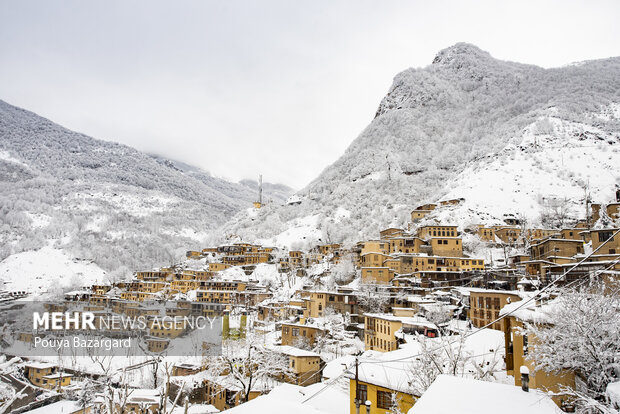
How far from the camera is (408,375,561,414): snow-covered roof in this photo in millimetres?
7625

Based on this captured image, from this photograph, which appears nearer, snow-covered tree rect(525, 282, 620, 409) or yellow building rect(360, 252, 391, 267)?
snow-covered tree rect(525, 282, 620, 409)

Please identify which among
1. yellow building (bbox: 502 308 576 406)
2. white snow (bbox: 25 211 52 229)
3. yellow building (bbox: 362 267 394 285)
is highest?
white snow (bbox: 25 211 52 229)

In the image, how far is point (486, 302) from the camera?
30062mm

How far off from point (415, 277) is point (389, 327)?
13.9 meters

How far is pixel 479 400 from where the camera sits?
8.09 m

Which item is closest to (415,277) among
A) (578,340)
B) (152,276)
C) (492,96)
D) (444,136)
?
(578,340)

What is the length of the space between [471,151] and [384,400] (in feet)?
351

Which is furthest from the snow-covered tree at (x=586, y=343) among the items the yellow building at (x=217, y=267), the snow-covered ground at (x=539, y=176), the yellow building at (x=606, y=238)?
the yellow building at (x=217, y=267)

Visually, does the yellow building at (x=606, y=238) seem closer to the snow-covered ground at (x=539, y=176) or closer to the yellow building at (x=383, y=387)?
the yellow building at (x=383, y=387)

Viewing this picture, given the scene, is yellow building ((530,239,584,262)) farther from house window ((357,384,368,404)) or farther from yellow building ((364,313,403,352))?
house window ((357,384,368,404))

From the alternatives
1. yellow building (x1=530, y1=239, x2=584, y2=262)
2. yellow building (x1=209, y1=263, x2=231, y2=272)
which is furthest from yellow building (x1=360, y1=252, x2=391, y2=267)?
yellow building (x1=209, y1=263, x2=231, y2=272)

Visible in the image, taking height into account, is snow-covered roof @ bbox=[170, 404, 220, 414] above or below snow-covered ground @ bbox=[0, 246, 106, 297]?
below

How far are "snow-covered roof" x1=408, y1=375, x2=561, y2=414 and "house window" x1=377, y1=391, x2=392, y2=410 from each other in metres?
6.99

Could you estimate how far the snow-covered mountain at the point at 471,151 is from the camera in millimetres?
73500
